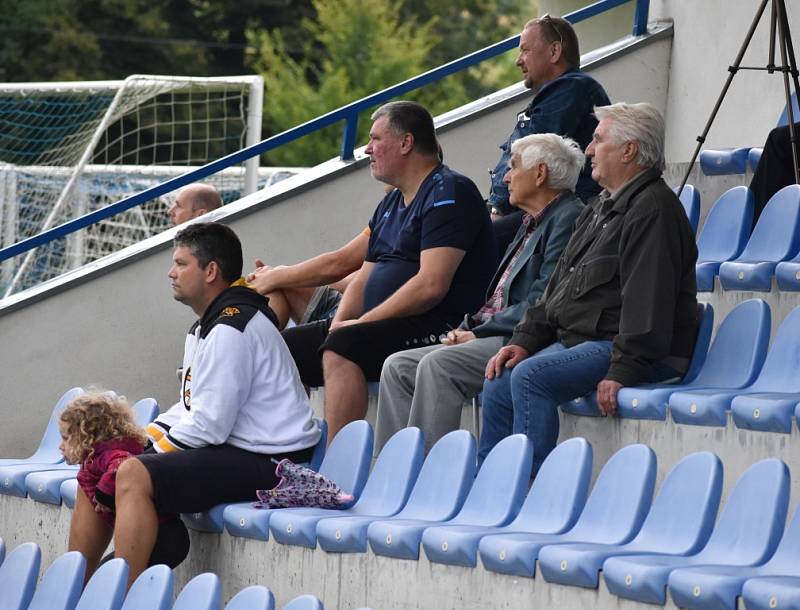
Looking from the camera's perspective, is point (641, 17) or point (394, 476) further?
point (641, 17)

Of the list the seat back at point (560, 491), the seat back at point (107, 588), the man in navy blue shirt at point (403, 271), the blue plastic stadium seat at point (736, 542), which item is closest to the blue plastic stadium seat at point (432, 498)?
the seat back at point (560, 491)

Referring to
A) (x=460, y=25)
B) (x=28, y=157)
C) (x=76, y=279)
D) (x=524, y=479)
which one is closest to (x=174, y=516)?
(x=524, y=479)

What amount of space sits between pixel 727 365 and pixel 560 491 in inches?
35.8

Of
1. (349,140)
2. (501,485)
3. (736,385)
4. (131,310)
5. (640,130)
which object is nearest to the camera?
(501,485)

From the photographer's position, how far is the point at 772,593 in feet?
9.84

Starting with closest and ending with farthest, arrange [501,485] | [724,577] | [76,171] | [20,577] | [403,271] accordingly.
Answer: [724,577]
[501,485]
[20,577]
[403,271]
[76,171]

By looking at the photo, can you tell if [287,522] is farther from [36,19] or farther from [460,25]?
[460,25]

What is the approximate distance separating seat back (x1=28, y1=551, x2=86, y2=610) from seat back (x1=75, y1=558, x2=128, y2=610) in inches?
3.6

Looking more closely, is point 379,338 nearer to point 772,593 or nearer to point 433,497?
point 433,497

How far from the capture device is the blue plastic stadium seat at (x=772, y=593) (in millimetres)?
2963

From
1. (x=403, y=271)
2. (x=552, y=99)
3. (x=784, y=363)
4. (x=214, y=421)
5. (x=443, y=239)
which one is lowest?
(x=784, y=363)

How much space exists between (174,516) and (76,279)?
2.35 metres

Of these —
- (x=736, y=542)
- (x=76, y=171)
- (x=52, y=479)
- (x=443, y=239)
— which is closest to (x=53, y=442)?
(x=52, y=479)

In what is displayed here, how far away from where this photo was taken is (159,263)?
6.86 metres
